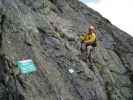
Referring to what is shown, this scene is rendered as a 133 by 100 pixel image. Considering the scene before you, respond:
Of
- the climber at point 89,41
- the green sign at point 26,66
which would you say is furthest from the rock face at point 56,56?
the climber at point 89,41

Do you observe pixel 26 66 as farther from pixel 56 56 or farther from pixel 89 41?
pixel 89 41

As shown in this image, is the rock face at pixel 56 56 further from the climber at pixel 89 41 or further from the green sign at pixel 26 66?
the climber at pixel 89 41

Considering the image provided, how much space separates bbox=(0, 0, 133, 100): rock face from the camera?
24.8 m

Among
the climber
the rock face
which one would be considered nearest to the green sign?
the rock face

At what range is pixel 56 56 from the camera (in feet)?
91.0

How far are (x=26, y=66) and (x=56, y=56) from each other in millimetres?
3141

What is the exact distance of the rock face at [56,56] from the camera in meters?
24.8

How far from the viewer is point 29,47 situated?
2658 centimetres

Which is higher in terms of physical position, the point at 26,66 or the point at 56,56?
the point at 56,56

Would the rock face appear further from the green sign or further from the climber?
the climber

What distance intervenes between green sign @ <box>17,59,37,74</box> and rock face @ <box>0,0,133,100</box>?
0.27 m

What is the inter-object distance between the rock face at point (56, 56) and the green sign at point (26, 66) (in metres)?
0.27

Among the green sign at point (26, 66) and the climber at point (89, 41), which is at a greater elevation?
the climber at point (89, 41)

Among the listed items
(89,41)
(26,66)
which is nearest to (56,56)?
(89,41)
